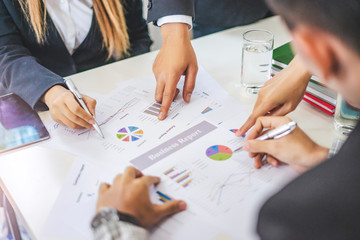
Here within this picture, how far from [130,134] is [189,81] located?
217 mm

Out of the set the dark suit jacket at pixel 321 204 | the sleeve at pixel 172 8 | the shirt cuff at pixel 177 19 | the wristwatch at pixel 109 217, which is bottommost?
the wristwatch at pixel 109 217

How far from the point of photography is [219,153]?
734 millimetres

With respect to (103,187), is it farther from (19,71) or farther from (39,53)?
(39,53)

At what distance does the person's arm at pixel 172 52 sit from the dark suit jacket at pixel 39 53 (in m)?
0.25

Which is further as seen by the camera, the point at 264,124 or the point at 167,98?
the point at 167,98

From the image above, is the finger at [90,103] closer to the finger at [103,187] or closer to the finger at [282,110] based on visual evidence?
the finger at [103,187]

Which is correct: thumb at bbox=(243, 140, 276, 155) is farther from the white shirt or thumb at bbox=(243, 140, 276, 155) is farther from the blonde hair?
the blonde hair

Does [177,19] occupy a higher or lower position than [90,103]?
higher

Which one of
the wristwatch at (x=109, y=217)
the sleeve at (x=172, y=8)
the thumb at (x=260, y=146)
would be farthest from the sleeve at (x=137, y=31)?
the wristwatch at (x=109, y=217)

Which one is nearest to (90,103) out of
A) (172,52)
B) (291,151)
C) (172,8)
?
(172,52)

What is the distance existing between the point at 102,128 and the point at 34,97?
7.6 inches

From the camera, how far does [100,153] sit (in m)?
0.76

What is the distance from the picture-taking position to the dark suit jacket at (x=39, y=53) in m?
0.91

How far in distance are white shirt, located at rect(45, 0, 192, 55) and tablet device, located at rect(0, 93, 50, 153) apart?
29 cm
